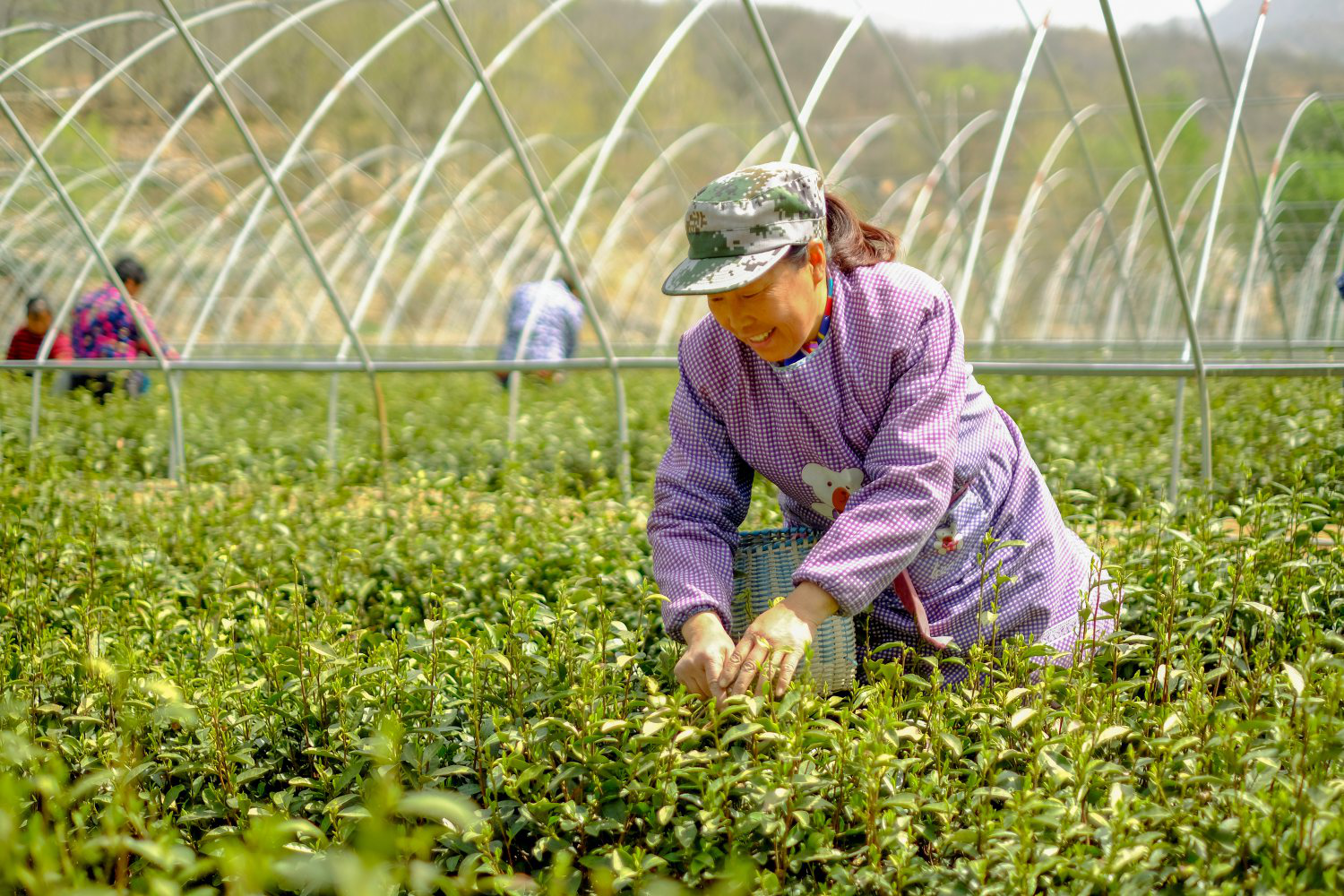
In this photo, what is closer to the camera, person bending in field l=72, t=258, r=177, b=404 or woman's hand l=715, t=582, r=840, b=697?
woman's hand l=715, t=582, r=840, b=697

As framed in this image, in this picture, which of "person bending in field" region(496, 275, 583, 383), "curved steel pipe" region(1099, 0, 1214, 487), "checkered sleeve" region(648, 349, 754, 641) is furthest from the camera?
"person bending in field" region(496, 275, 583, 383)

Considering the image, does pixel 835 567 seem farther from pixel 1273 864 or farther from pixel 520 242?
pixel 520 242

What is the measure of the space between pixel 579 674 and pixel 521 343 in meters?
5.40

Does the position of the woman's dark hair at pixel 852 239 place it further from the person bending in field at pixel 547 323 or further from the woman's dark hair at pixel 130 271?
the woman's dark hair at pixel 130 271

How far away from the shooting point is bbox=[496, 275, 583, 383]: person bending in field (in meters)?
8.16

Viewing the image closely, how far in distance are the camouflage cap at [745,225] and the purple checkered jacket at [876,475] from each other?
0.76ft

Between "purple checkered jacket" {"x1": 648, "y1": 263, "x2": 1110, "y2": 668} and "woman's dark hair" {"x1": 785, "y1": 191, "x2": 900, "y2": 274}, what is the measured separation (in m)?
0.03

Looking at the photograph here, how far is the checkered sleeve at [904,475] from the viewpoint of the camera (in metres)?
1.96

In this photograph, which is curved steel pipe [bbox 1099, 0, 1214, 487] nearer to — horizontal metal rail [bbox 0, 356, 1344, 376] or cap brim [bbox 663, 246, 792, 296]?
horizontal metal rail [bbox 0, 356, 1344, 376]

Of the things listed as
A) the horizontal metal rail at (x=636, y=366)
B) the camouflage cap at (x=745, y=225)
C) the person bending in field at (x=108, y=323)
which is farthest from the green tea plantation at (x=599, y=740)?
the person bending in field at (x=108, y=323)

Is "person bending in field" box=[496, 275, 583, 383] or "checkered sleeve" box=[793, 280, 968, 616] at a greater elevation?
"person bending in field" box=[496, 275, 583, 383]

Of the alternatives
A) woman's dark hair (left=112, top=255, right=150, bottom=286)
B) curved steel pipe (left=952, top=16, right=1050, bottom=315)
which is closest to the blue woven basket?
curved steel pipe (left=952, top=16, right=1050, bottom=315)

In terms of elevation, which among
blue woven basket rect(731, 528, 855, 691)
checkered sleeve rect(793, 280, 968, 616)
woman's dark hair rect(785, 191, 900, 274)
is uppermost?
woman's dark hair rect(785, 191, 900, 274)

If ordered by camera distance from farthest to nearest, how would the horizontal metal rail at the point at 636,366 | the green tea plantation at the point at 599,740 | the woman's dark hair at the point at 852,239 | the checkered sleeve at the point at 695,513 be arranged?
the horizontal metal rail at the point at 636,366
the woman's dark hair at the point at 852,239
the checkered sleeve at the point at 695,513
the green tea plantation at the point at 599,740
